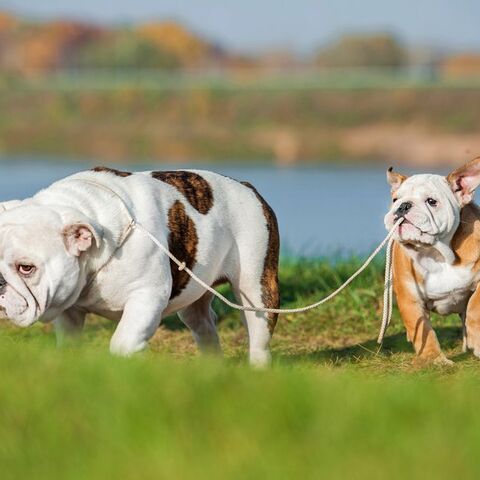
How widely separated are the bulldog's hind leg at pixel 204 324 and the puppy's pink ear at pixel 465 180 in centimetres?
136

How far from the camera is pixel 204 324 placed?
653cm

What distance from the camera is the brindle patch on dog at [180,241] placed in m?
5.64

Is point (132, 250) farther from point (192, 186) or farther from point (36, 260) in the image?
point (192, 186)

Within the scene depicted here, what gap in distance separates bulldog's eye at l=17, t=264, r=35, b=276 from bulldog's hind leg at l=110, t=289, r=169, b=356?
504 millimetres

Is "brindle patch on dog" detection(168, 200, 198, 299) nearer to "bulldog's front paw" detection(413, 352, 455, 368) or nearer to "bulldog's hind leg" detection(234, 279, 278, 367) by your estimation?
"bulldog's hind leg" detection(234, 279, 278, 367)

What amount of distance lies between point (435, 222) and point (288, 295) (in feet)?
9.56

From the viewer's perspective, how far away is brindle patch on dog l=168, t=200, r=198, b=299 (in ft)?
18.5

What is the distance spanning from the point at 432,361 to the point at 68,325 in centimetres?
→ 184

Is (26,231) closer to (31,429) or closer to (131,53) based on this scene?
Result: (31,429)

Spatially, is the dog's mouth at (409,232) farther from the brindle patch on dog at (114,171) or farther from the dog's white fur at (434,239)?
the brindle patch on dog at (114,171)

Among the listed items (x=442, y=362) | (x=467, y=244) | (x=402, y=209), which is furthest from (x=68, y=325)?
(x=467, y=244)

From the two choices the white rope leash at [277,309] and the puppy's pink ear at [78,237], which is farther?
the white rope leash at [277,309]

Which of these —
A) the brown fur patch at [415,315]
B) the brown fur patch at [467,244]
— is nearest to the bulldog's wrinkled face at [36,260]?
the brown fur patch at [415,315]

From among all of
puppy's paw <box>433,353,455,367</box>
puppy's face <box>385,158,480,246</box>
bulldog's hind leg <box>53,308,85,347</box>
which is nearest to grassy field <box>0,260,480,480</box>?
bulldog's hind leg <box>53,308,85,347</box>
